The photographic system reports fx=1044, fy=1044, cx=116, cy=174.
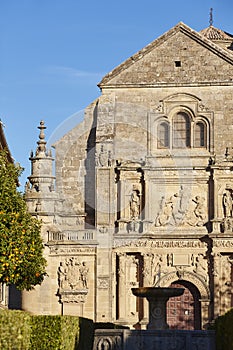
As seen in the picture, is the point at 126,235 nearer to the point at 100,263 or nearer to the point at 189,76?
the point at 100,263

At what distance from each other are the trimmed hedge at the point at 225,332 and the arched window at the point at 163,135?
14181mm

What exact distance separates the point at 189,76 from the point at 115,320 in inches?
429

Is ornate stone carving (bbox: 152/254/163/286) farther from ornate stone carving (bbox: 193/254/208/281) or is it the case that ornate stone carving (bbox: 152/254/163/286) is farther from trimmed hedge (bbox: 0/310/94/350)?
trimmed hedge (bbox: 0/310/94/350)

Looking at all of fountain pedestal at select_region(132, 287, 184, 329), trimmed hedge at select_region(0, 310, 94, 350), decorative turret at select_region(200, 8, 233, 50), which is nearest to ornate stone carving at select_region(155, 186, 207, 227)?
fountain pedestal at select_region(132, 287, 184, 329)

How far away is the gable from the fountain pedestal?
14.0 metres

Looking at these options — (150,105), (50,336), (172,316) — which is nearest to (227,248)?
(172,316)

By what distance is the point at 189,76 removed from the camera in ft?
147

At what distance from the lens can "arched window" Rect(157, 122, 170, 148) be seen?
44597 mm

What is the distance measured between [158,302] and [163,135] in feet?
43.1

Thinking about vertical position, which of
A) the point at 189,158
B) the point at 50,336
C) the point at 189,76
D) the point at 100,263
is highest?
the point at 189,76

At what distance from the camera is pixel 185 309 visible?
43531 millimetres

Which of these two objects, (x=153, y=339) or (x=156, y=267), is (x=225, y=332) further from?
(x=156, y=267)

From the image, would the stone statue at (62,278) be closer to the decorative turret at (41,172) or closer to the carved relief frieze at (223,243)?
the decorative turret at (41,172)

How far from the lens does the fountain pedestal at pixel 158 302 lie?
1286 inches
